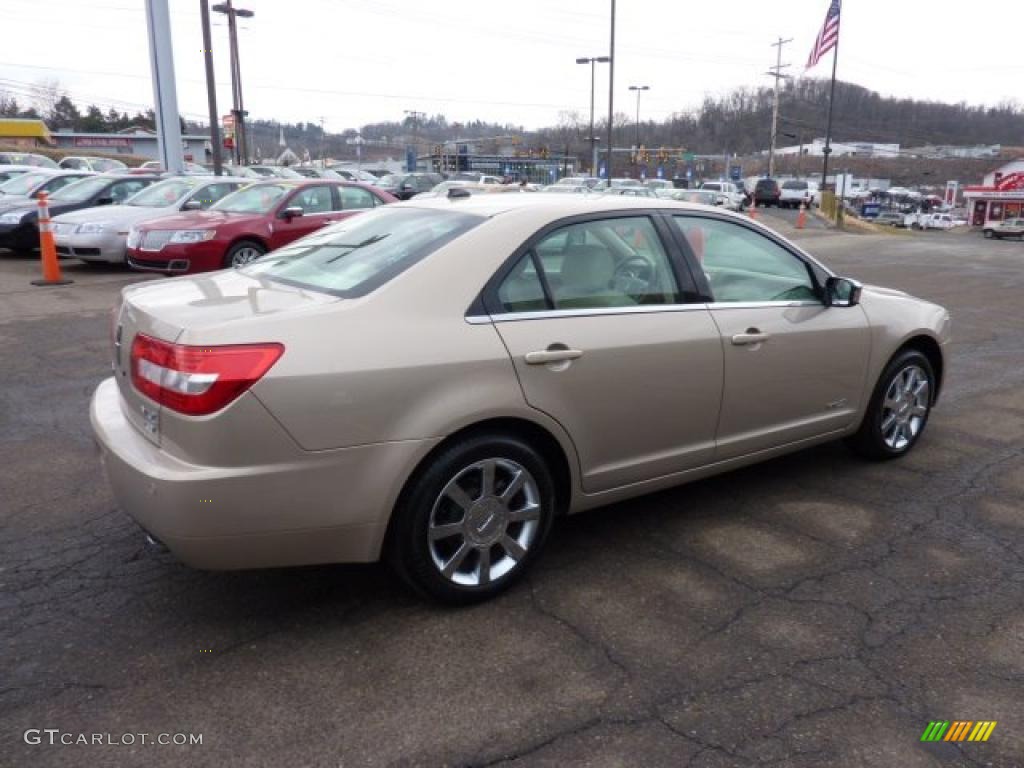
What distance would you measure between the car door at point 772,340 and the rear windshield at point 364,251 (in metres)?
1.19

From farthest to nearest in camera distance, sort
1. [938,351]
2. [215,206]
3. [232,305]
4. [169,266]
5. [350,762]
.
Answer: [215,206]
[169,266]
[938,351]
[232,305]
[350,762]

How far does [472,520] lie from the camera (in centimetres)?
316

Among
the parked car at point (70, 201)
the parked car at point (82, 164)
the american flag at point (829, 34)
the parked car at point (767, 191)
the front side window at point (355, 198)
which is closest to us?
the front side window at point (355, 198)

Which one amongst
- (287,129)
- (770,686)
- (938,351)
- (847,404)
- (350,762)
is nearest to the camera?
(350,762)

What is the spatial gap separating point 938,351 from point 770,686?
3082 mm

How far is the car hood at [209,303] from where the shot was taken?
2826 mm

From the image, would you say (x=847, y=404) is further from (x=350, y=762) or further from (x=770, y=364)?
(x=350, y=762)

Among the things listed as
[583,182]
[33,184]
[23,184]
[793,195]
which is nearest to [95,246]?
[33,184]

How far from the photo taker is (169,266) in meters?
10.8

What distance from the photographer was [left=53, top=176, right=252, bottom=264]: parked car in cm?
1228

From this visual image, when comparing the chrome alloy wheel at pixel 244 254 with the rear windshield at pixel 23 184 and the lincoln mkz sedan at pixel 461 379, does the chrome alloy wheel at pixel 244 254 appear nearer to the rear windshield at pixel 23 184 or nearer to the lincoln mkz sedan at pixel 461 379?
the rear windshield at pixel 23 184

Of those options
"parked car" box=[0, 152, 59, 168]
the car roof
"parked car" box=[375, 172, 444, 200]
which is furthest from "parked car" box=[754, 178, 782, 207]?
the car roof

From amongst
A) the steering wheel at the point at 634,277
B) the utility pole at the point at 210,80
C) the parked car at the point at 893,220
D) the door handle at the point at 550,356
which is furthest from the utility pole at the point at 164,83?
the parked car at the point at 893,220

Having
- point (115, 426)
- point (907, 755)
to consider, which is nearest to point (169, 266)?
point (115, 426)
